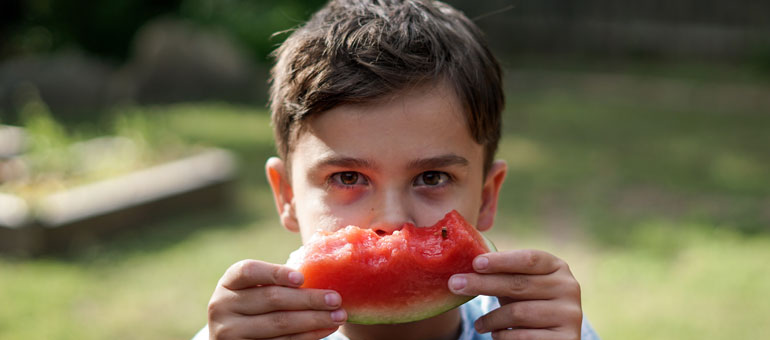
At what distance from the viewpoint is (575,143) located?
9.61m

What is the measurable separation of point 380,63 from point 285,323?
0.83 m

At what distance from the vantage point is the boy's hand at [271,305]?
1771mm

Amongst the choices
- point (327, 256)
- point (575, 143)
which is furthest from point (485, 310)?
point (575, 143)

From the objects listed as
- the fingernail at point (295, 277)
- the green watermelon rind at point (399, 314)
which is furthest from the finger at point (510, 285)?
the fingernail at point (295, 277)

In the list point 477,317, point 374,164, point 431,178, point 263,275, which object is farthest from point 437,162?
point 477,317

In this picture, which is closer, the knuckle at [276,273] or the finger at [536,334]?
the knuckle at [276,273]

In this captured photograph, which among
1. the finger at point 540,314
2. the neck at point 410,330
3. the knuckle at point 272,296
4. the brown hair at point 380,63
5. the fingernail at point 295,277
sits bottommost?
the finger at point 540,314

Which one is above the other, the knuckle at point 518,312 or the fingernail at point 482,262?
the fingernail at point 482,262

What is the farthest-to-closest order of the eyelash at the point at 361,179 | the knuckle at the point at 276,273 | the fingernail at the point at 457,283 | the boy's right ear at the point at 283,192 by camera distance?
the boy's right ear at the point at 283,192, the eyelash at the point at 361,179, the fingernail at the point at 457,283, the knuckle at the point at 276,273

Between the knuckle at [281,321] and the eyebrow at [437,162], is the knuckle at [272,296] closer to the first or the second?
the knuckle at [281,321]

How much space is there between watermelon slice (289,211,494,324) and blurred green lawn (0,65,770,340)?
3.00 m

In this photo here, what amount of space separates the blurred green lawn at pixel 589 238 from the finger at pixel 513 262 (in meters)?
3.03

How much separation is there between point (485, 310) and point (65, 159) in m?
5.32

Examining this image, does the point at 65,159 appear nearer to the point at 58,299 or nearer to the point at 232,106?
the point at 58,299
